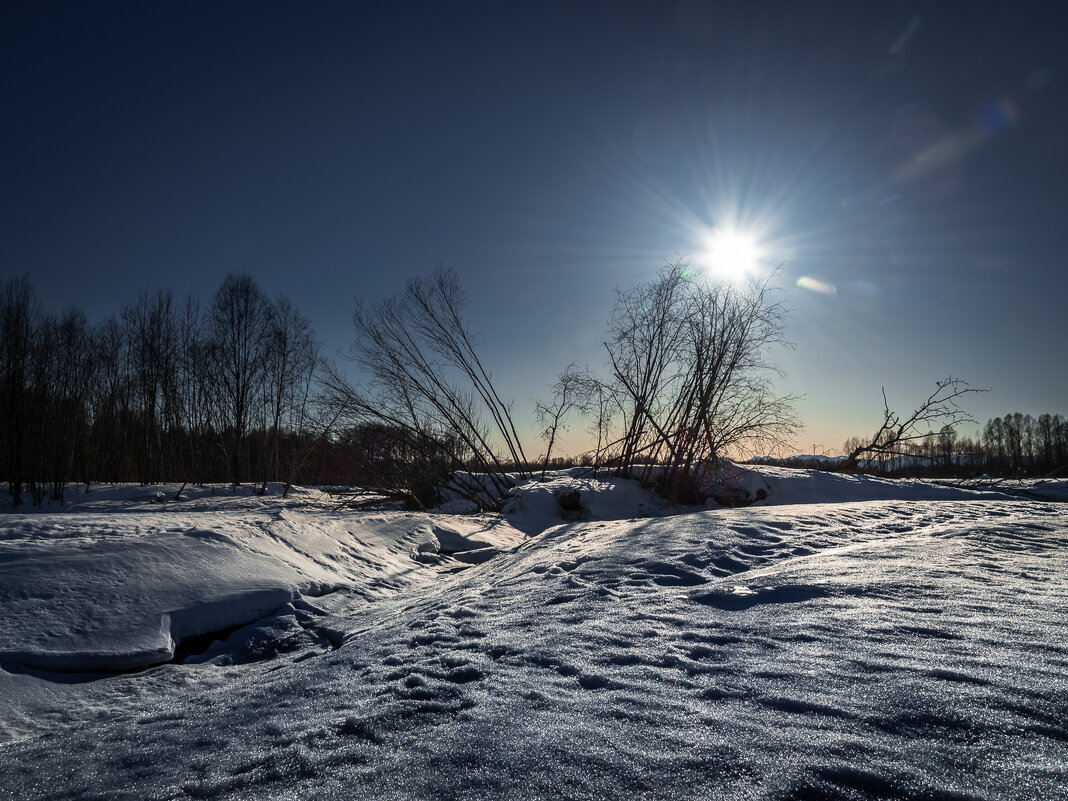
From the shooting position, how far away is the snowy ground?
993mm

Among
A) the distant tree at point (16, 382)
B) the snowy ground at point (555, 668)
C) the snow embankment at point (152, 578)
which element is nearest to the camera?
the snowy ground at point (555, 668)

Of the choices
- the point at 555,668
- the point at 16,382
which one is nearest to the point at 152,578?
the point at 555,668

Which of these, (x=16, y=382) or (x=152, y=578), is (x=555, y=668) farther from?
(x=16, y=382)

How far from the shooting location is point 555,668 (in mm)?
1676

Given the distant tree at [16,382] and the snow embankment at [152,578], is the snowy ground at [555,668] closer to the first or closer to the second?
the snow embankment at [152,578]

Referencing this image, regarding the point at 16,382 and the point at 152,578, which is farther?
the point at 16,382

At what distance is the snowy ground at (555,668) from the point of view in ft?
3.26

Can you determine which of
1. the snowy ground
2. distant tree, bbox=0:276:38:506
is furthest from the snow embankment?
distant tree, bbox=0:276:38:506

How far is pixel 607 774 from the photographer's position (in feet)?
3.22

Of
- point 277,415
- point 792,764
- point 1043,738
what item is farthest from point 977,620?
point 277,415

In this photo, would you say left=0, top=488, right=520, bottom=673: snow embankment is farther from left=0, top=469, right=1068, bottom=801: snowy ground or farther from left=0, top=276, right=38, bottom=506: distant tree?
left=0, top=276, right=38, bottom=506: distant tree

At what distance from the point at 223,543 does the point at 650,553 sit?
11.5 ft

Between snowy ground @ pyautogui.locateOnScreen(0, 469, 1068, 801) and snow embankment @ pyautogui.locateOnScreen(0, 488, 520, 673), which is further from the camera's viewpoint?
snow embankment @ pyautogui.locateOnScreen(0, 488, 520, 673)

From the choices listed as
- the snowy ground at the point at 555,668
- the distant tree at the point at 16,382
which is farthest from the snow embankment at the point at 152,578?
the distant tree at the point at 16,382
